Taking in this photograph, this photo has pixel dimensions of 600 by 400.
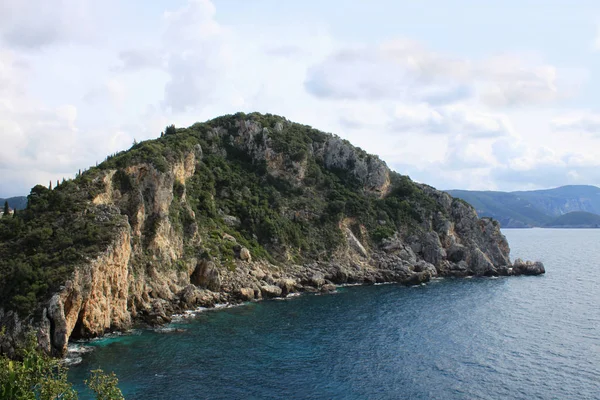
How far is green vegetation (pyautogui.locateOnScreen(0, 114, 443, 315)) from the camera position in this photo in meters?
52.8

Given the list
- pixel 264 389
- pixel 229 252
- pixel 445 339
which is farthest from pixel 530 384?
pixel 229 252

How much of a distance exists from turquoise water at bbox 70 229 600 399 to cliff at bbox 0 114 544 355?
21.2ft

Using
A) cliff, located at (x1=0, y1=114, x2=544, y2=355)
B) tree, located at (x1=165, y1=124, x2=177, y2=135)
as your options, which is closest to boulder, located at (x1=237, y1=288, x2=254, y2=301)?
cliff, located at (x1=0, y1=114, x2=544, y2=355)

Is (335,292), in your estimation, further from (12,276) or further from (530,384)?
(12,276)

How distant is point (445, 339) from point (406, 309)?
1462 cm

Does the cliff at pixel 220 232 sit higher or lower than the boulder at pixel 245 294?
higher

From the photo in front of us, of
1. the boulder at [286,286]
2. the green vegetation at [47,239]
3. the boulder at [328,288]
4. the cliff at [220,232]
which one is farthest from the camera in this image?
the boulder at [328,288]

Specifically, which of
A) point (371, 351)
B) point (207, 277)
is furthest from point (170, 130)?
point (371, 351)

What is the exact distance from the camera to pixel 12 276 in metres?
48.1

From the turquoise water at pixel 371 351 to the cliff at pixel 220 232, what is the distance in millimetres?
6452

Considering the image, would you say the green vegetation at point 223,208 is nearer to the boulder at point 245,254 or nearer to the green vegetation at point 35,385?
the boulder at point 245,254

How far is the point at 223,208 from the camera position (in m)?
92.9

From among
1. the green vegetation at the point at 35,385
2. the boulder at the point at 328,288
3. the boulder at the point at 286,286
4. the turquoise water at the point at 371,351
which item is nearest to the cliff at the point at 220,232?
the boulder at the point at 286,286

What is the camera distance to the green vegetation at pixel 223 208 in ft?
173
